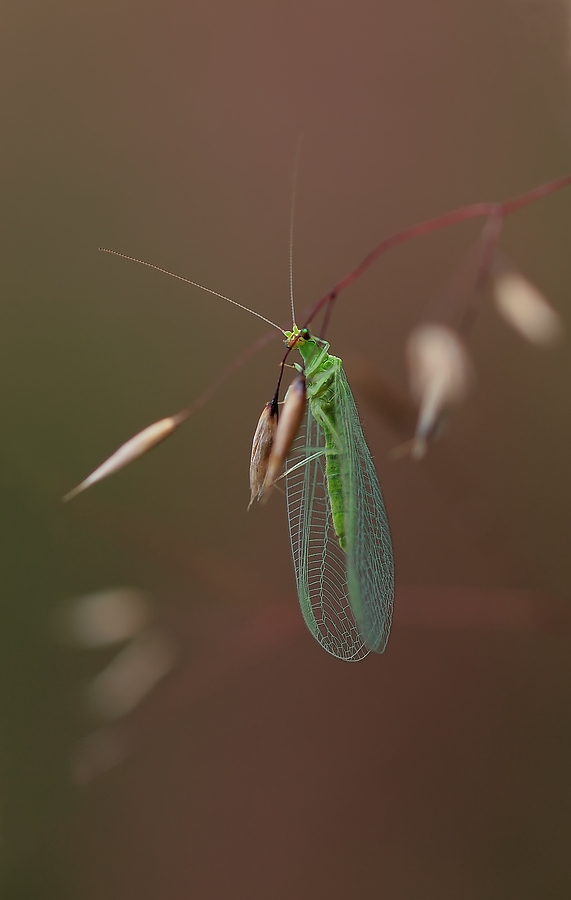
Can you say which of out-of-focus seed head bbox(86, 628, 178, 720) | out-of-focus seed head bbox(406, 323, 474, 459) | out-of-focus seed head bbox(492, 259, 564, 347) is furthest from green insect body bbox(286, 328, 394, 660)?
out-of-focus seed head bbox(86, 628, 178, 720)

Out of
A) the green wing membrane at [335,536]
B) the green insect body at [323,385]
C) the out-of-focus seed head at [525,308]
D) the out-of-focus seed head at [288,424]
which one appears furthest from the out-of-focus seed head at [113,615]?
the out-of-focus seed head at [525,308]

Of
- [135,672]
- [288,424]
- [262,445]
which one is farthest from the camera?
[135,672]

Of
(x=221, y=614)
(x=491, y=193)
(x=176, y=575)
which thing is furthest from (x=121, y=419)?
(x=491, y=193)

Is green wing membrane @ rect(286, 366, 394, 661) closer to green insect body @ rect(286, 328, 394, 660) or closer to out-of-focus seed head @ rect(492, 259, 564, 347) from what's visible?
green insect body @ rect(286, 328, 394, 660)

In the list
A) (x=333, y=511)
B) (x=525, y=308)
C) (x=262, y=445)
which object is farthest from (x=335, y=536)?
(x=525, y=308)

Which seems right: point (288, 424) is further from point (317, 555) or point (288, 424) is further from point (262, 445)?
point (317, 555)

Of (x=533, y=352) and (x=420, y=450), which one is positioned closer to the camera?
(x=420, y=450)

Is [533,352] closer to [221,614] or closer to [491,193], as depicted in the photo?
[491,193]

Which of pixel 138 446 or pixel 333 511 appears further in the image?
pixel 333 511
